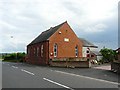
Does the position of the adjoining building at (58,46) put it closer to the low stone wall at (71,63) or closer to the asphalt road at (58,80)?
the low stone wall at (71,63)

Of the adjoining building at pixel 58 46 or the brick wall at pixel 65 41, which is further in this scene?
the brick wall at pixel 65 41

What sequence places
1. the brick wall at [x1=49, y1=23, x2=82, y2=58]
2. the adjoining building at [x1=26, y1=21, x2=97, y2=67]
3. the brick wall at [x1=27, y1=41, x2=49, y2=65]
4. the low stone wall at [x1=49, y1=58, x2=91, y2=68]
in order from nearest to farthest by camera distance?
1. the low stone wall at [x1=49, y1=58, x2=91, y2=68]
2. the adjoining building at [x1=26, y1=21, x2=97, y2=67]
3. the brick wall at [x1=27, y1=41, x2=49, y2=65]
4. the brick wall at [x1=49, y1=23, x2=82, y2=58]

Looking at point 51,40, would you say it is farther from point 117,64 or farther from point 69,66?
point 117,64

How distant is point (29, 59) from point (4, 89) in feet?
149

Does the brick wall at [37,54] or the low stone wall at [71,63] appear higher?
the brick wall at [37,54]

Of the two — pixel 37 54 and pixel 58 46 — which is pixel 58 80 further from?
pixel 37 54

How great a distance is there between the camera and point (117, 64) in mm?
23031

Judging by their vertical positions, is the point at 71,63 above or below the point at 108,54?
below

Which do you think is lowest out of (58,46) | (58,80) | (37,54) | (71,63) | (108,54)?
(58,80)

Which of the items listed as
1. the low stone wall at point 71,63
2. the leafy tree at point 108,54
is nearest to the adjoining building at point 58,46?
the low stone wall at point 71,63

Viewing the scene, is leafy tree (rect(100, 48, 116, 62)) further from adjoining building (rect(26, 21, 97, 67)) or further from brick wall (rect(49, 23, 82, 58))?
brick wall (rect(49, 23, 82, 58))

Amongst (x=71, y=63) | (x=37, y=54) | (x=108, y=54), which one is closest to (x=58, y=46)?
(x=37, y=54)

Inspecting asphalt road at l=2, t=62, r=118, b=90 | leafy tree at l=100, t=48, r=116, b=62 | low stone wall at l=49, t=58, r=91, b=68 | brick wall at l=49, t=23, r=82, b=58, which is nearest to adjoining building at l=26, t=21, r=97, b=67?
brick wall at l=49, t=23, r=82, b=58

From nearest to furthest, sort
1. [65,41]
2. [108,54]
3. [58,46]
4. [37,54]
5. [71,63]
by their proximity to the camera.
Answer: [71,63] < [58,46] < [65,41] < [37,54] < [108,54]
